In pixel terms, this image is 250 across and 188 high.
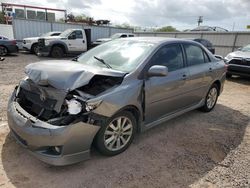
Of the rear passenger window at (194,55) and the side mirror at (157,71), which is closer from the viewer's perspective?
the side mirror at (157,71)

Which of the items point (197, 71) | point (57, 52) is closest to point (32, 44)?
point (57, 52)

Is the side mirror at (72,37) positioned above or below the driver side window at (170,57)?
below

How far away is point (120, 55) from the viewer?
12.0 ft

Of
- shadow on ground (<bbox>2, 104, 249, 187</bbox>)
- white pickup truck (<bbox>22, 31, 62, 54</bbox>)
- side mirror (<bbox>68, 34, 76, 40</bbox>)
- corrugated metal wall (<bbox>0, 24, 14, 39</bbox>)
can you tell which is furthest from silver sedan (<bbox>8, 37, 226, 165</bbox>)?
corrugated metal wall (<bbox>0, 24, 14, 39</bbox>)

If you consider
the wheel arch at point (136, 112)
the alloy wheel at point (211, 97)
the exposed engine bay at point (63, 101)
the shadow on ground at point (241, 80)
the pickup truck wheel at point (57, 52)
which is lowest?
the shadow on ground at point (241, 80)

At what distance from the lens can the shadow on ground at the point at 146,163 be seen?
2666mm

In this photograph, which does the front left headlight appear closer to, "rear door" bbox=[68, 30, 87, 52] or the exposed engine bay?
the exposed engine bay

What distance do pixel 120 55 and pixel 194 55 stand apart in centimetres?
170

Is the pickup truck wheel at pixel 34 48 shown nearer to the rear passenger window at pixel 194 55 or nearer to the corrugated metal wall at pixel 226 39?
the corrugated metal wall at pixel 226 39

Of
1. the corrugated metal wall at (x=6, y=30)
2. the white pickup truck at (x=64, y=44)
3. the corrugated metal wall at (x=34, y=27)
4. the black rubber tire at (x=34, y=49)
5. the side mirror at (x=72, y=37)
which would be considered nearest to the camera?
the white pickup truck at (x=64, y=44)

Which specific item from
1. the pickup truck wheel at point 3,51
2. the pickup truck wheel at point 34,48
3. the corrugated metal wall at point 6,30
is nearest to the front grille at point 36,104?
the pickup truck wheel at point 3,51

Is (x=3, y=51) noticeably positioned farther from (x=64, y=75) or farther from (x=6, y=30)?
(x=64, y=75)

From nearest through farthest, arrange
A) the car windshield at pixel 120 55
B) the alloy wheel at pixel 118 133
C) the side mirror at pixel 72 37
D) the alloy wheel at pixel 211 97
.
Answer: the alloy wheel at pixel 118 133 → the car windshield at pixel 120 55 → the alloy wheel at pixel 211 97 → the side mirror at pixel 72 37

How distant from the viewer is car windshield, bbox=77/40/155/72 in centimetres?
341
